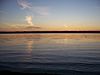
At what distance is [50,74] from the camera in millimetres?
11367

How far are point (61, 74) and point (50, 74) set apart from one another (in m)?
0.63

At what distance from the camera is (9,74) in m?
11.1

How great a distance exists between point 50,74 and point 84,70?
249 centimetres

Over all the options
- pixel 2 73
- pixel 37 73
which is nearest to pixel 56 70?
pixel 37 73

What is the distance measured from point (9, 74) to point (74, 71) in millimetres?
3686

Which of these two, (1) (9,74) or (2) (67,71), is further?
(2) (67,71)

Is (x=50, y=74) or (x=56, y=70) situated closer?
(x=50, y=74)

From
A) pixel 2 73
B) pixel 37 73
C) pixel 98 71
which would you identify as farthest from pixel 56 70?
pixel 2 73

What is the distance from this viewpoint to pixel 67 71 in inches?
492

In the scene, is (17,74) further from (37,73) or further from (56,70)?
(56,70)

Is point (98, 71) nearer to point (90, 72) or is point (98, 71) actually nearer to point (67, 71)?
point (90, 72)

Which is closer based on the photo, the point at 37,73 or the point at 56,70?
the point at 37,73

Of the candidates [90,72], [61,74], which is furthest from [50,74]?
[90,72]

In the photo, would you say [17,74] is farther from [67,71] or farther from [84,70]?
[84,70]
